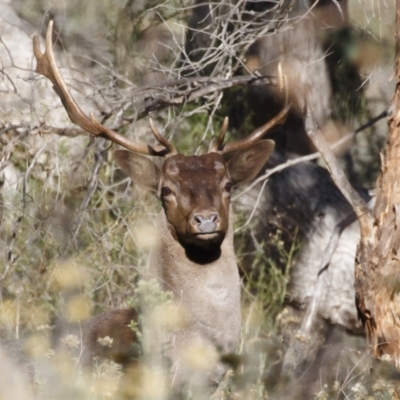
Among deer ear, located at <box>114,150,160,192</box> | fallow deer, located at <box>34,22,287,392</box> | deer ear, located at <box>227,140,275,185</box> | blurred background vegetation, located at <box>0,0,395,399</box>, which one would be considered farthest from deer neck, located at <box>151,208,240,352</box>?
deer ear, located at <box>227,140,275,185</box>

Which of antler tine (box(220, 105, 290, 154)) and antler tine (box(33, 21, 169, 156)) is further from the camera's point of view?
antler tine (box(220, 105, 290, 154))

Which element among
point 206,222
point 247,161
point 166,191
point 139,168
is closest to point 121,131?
point 139,168

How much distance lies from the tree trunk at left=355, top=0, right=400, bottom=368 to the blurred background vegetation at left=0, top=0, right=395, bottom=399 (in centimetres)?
27

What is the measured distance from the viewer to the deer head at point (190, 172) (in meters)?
5.93

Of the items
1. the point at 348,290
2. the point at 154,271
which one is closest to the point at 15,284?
the point at 154,271

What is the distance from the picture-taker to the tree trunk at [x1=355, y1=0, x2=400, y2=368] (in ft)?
21.5

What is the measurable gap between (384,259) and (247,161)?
1089 millimetres

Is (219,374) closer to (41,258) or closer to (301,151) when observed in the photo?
(41,258)

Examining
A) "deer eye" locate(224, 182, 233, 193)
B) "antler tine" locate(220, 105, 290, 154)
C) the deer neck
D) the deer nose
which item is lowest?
the deer neck

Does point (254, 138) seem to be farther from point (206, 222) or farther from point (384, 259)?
point (384, 259)

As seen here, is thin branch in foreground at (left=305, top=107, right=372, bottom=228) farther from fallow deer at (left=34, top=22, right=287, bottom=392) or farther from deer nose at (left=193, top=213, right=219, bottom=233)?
deer nose at (left=193, top=213, right=219, bottom=233)

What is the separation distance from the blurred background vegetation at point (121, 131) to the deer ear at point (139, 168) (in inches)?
21.5

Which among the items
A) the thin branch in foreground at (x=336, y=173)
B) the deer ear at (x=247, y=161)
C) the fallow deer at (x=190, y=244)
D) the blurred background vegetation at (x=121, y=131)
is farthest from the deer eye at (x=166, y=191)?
the thin branch in foreground at (x=336, y=173)

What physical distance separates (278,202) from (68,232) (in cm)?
234
